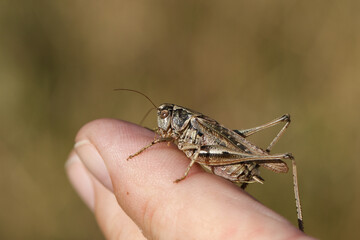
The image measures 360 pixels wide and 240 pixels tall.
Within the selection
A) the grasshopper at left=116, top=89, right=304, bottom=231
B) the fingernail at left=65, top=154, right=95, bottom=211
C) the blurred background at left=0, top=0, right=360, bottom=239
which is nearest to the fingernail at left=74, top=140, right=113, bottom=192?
the grasshopper at left=116, top=89, right=304, bottom=231

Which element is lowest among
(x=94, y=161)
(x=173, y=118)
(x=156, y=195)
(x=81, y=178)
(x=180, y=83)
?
(x=81, y=178)

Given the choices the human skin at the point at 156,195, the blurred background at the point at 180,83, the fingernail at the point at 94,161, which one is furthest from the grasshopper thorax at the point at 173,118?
the blurred background at the point at 180,83

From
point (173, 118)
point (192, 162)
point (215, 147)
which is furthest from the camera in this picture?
point (173, 118)

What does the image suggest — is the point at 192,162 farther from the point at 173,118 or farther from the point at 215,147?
the point at 173,118

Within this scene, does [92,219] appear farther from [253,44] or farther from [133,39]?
[253,44]

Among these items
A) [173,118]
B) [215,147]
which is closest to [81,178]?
[173,118]

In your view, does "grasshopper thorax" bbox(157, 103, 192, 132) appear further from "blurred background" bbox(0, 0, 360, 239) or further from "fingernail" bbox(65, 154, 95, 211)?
"blurred background" bbox(0, 0, 360, 239)

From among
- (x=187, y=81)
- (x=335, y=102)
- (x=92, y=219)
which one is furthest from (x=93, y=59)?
(x=335, y=102)
